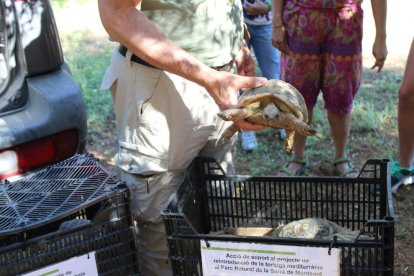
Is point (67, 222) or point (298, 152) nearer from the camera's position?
point (67, 222)

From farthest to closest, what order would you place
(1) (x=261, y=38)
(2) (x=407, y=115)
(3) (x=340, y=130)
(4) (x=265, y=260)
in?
(1) (x=261, y=38)
(3) (x=340, y=130)
(2) (x=407, y=115)
(4) (x=265, y=260)

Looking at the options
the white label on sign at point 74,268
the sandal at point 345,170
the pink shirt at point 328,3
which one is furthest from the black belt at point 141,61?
the sandal at point 345,170

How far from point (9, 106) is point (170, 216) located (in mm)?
1175

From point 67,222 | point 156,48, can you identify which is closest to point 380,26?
point 156,48

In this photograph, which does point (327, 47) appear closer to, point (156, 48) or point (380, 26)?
point (380, 26)

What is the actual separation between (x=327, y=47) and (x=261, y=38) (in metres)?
1.25

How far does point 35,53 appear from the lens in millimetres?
2834

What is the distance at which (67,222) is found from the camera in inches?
83.8

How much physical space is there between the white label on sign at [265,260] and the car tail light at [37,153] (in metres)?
1.18

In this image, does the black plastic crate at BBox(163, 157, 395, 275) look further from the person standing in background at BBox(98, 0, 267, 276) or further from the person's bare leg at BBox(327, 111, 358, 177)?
the person's bare leg at BBox(327, 111, 358, 177)

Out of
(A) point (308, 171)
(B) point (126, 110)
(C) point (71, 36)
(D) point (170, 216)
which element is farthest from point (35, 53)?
(C) point (71, 36)

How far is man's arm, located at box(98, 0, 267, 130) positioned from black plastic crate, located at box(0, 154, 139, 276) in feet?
1.70

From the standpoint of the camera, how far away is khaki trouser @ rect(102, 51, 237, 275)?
261cm

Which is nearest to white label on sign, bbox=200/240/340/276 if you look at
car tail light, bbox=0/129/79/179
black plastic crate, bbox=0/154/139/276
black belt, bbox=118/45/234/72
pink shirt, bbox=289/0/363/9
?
black plastic crate, bbox=0/154/139/276
